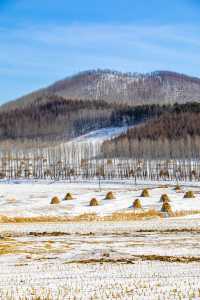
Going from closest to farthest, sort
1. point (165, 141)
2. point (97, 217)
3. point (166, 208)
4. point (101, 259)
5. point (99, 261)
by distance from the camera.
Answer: point (99, 261)
point (101, 259)
point (97, 217)
point (166, 208)
point (165, 141)

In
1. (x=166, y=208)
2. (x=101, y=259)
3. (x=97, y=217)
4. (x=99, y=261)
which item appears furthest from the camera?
(x=166, y=208)

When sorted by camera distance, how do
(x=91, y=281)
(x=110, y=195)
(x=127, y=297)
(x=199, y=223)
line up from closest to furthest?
(x=127, y=297) < (x=91, y=281) < (x=199, y=223) < (x=110, y=195)

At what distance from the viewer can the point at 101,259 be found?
2631 centimetres

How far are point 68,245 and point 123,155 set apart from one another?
11343cm

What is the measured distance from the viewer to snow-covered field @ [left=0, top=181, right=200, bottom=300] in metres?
18.9

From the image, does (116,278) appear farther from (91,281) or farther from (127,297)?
(127,297)

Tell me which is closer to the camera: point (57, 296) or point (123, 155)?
point (57, 296)

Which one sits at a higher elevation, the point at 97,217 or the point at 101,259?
the point at 97,217

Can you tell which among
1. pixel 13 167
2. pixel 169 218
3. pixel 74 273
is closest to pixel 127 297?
pixel 74 273

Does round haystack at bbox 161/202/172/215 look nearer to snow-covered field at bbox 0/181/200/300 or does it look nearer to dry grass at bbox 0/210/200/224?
dry grass at bbox 0/210/200/224

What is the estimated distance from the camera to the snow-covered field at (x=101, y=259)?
18.9m

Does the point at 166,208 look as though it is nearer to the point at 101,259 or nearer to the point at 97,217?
the point at 97,217

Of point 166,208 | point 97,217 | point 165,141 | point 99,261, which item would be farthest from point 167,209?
point 165,141

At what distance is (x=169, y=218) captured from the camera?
46.3 metres
